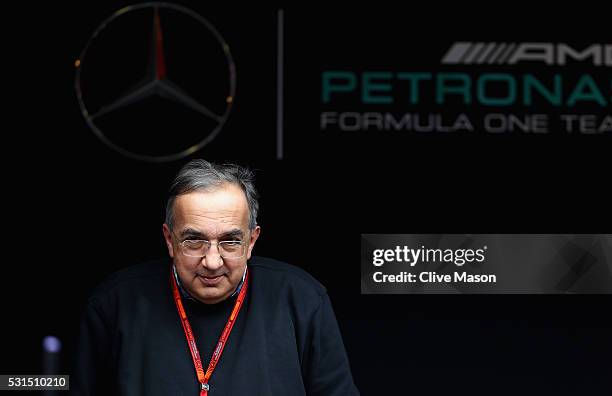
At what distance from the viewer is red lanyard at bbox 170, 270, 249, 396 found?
208 cm

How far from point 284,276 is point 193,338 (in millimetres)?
307

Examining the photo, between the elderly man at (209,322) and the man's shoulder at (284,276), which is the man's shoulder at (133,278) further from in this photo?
the man's shoulder at (284,276)

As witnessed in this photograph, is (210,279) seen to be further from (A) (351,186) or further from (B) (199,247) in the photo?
(A) (351,186)

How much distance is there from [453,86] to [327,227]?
878 mm

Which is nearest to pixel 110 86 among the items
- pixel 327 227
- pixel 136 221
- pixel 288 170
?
pixel 136 221

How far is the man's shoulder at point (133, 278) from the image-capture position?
219 cm

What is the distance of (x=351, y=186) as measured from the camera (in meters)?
3.71

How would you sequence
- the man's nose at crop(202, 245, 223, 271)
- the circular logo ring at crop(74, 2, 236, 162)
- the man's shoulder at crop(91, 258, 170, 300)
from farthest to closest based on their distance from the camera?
1. the circular logo ring at crop(74, 2, 236, 162)
2. the man's shoulder at crop(91, 258, 170, 300)
3. the man's nose at crop(202, 245, 223, 271)

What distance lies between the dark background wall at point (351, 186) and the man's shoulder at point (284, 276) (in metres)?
1.41

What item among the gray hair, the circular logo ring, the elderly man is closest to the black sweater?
the elderly man

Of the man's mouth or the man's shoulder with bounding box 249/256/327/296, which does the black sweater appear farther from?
the man's mouth

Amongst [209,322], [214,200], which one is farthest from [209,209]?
[209,322]

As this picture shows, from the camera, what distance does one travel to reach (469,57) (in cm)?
375

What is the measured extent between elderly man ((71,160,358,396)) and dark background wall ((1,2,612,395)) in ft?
4.84
